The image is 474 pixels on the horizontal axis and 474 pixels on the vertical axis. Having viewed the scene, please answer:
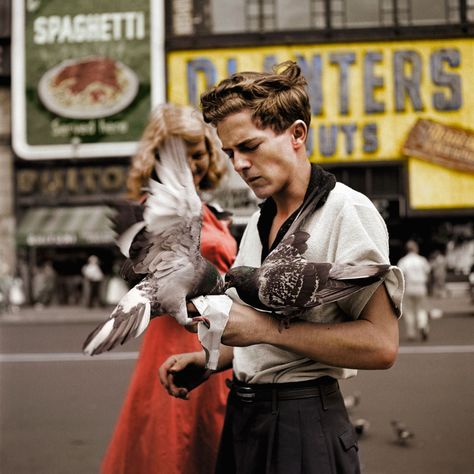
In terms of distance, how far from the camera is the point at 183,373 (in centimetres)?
217

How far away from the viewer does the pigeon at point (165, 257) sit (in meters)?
1.72

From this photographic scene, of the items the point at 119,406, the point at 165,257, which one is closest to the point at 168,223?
the point at 165,257

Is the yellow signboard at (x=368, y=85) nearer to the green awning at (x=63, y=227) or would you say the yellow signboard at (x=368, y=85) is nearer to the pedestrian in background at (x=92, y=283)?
the green awning at (x=63, y=227)

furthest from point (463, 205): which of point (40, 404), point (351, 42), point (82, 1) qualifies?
point (40, 404)

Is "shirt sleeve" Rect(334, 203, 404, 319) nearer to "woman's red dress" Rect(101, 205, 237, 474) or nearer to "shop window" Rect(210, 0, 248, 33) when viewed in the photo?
"woman's red dress" Rect(101, 205, 237, 474)

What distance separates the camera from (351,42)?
21094mm

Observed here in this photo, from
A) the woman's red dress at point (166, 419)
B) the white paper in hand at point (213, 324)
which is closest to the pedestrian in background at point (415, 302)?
the woman's red dress at point (166, 419)

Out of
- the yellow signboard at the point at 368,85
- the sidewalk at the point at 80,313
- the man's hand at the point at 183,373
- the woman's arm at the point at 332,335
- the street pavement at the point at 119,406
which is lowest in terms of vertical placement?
the sidewalk at the point at 80,313

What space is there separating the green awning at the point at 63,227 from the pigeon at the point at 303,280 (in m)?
19.4

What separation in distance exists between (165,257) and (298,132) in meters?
0.49

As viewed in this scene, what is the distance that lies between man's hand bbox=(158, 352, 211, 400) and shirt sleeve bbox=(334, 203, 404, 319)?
623 mm

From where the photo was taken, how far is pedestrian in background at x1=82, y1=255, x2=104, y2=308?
782 inches

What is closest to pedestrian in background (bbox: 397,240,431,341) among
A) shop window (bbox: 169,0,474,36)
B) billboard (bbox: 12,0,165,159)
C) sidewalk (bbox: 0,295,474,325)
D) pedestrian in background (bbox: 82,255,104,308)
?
sidewalk (bbox: 0,295,474,325)

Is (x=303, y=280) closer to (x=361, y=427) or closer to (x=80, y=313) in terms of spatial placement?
(x=361, y=427)
